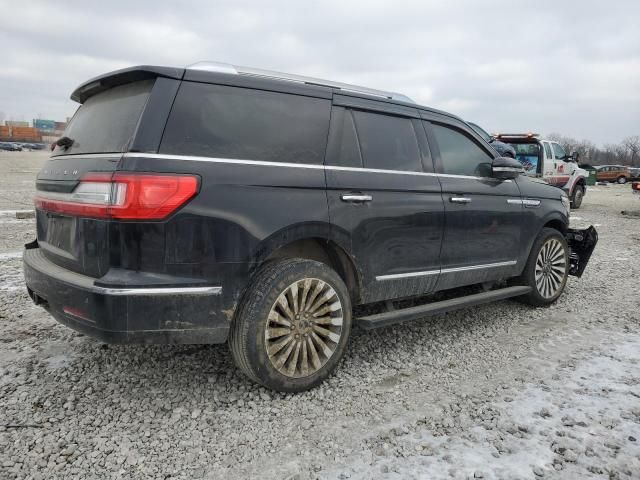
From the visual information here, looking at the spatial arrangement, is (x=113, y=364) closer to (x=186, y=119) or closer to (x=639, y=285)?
(x=186, y=119)

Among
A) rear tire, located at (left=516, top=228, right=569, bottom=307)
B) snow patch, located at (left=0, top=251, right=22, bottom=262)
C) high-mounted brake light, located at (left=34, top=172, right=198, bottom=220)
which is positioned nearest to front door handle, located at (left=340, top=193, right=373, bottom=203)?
high-mounted brake light, located at (left=34, top=172, right=198, bottom=220)

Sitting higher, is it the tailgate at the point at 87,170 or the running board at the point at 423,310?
the tailgate at the point at 87,170

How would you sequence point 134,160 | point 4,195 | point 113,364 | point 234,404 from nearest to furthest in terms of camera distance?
point 134,160 → point 234,404 → point 113,364 → point 4,195

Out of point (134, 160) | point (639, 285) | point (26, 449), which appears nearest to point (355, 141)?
point (134, 160)

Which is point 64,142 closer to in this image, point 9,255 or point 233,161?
point 233,161

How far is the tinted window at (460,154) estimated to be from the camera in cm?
389

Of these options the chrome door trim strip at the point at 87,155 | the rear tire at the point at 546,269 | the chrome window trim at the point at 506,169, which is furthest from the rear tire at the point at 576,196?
the chrome door trim strip at the point at 87,155

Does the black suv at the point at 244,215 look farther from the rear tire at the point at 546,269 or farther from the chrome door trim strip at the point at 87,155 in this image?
the rear tire at the point at 546,269

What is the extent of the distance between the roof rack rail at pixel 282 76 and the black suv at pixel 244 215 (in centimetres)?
2

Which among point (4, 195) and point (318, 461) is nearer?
point (318, 461)

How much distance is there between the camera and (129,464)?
2.25 metres

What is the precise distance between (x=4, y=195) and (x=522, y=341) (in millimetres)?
14279

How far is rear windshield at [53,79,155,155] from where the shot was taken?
8.45 feet

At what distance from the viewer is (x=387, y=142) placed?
11.3 feet
